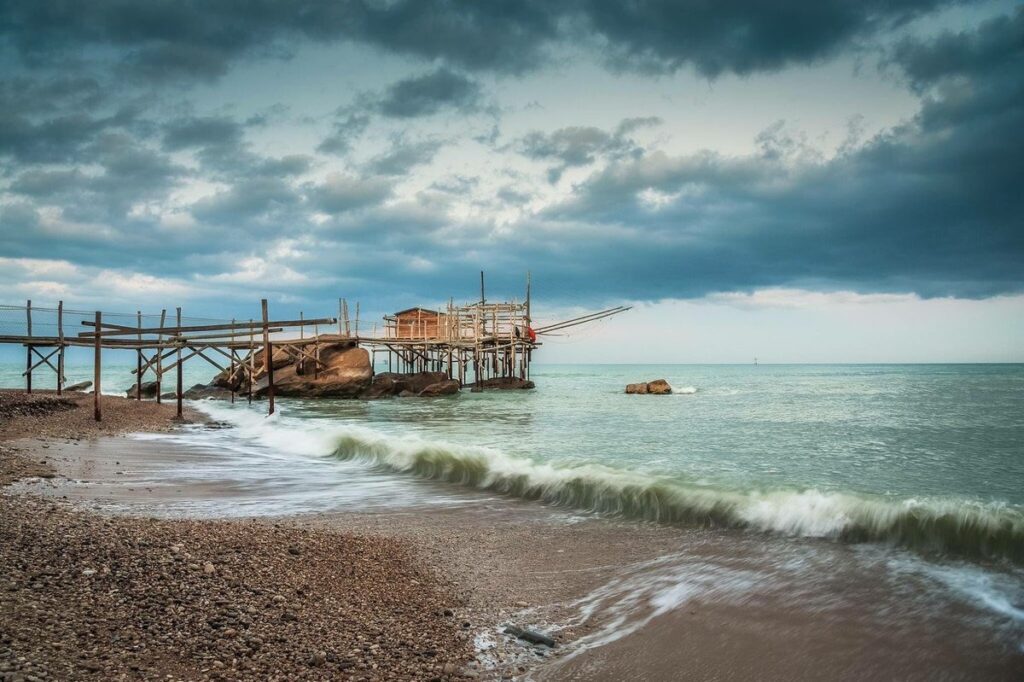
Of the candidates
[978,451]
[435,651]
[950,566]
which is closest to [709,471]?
[950,566]

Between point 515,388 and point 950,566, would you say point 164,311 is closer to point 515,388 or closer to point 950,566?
point 515,388

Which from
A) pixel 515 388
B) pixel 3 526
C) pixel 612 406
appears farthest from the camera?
pixel 515 388

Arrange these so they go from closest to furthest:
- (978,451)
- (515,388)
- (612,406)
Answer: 1. (978,451)
2. (612,406)
3. (515,388)

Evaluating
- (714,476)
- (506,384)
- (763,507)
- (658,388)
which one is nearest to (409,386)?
(506,384)

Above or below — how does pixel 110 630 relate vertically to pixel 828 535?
above

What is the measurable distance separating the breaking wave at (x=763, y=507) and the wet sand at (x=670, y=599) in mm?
704

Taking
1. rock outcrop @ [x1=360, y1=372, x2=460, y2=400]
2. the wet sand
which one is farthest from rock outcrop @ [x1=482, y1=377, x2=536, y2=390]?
the wet sand

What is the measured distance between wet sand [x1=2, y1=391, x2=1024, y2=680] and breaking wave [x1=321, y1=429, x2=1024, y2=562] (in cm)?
70

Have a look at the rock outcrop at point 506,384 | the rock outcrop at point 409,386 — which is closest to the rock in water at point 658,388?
the rock outcrop at point 506,384

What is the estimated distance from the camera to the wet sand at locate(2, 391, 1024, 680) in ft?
14.1

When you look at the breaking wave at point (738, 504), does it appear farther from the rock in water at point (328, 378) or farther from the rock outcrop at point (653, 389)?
the rock outcrop at point (653, 389)

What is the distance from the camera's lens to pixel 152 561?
5.06 m

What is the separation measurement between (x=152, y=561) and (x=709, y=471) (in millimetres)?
10005

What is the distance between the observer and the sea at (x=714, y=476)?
24.6 ft
